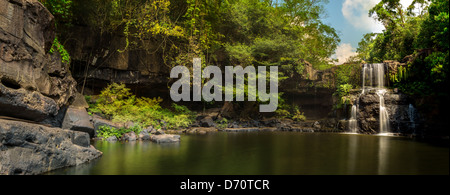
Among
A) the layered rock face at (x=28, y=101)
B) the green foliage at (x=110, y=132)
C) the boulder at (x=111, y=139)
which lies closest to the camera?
the layered rock face at (x=28, y=101)

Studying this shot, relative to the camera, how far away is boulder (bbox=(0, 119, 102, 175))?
3.25m

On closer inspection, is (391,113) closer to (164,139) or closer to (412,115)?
(412,115)

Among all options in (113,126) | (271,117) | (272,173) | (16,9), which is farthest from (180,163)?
(271,117)

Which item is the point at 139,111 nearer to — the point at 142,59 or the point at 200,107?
the point at 142,59

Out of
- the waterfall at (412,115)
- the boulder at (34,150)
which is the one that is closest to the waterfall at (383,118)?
the waterfall at (412,115)

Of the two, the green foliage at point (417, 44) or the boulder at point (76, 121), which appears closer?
the boulder at point (76, 121)

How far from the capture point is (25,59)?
412cm

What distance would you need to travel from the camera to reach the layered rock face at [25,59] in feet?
12.1

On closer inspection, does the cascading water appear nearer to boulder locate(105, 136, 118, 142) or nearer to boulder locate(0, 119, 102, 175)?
boulder locate(105, 136, 118, 142)

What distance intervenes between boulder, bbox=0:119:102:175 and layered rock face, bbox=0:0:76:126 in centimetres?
47

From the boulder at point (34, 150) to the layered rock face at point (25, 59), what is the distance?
0.47m

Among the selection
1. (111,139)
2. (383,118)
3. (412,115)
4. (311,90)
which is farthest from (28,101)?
(311,90)

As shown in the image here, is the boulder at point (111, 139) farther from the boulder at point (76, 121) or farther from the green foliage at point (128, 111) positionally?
the green foliage at point (128, 111)

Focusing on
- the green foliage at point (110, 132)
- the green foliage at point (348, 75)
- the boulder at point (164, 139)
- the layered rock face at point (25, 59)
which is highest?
the green foliage at point (348, 75)
